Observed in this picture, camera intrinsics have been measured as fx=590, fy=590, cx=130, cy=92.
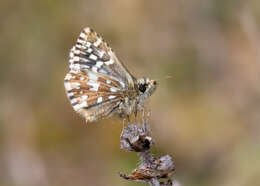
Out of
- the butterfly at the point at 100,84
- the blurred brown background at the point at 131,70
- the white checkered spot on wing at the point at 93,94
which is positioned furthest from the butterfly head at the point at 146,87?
the blurred brown background at the point at 131,70

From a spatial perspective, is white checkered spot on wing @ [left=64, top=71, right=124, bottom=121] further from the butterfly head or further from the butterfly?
the butterfly head

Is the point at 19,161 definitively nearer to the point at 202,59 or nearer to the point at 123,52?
the point at 123,52

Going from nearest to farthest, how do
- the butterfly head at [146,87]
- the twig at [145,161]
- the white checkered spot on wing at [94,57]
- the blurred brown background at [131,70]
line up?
the twig at [145,161] < the butterfly head at [146,87] < the white checkered spot on wing at [94,57] < the blurred brown background at [131,70]

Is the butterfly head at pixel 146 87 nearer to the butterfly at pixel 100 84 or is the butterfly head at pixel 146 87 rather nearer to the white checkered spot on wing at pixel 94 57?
the butterfly at pixel 100 84

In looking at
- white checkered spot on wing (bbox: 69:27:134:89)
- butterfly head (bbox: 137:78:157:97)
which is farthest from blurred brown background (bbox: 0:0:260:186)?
butterfly head (bbox: 137:78:157:97)

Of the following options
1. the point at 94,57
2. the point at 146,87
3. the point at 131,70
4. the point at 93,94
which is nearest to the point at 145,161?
the point at 146,87

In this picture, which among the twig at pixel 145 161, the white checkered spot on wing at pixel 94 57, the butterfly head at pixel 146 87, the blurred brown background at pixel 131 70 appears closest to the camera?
the twig at pixel 145 161

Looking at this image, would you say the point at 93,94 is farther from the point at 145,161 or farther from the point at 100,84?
the point at 145,161

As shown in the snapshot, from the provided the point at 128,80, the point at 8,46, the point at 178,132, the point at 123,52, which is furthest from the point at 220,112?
the point at 128,80
